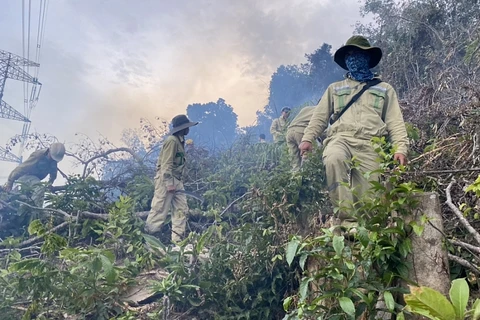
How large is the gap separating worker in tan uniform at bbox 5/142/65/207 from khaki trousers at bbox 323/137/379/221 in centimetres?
501

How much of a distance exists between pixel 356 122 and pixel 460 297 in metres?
2.16

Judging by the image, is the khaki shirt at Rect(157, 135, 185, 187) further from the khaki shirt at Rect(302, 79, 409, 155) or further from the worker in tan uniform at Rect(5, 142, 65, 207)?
the khaki shirt at Rect(302, 79, 409, 155)

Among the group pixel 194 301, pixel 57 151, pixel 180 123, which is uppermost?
pixel 57 151

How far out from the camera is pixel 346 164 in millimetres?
2891

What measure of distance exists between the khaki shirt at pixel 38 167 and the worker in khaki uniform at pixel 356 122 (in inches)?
204

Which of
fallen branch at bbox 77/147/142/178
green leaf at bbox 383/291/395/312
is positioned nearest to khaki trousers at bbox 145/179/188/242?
fallen branch at bbox 77/147/142/178

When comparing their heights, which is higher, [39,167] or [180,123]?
[39,167]

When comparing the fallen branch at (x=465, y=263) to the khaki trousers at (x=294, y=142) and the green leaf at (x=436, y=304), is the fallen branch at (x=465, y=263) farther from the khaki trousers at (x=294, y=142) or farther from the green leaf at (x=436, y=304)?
the khaki trousers at (x=294, y=142)

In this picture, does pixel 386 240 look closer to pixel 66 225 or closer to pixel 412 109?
pixel 412 109

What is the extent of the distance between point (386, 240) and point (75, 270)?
2.39 meters

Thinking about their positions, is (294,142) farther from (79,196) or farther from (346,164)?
(79,196)

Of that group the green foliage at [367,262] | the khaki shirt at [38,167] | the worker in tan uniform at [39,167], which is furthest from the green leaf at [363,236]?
the khaki shirt at [38,167]

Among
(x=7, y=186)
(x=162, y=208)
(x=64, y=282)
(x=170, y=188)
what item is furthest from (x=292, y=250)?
(x=7, y=186)

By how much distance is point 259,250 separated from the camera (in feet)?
9.78
